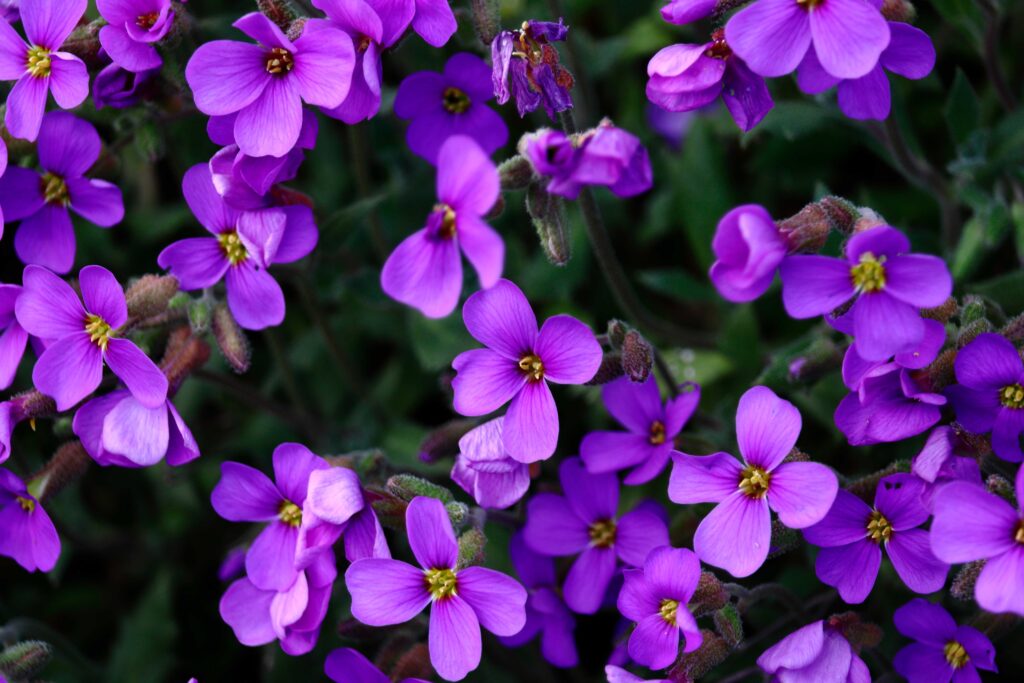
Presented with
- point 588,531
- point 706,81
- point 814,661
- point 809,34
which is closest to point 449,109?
point 706,81

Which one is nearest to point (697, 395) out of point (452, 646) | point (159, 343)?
point (452, 646)

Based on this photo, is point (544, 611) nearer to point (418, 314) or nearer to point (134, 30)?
point (418, 314)

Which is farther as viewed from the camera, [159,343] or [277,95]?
[159,343]

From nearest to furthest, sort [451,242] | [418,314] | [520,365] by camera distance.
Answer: [451,242] → [520,365] → [418,314]

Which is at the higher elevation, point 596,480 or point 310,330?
point 596,480

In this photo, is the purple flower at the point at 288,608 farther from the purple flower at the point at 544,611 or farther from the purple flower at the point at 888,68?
the purple flower at the point at 888,68

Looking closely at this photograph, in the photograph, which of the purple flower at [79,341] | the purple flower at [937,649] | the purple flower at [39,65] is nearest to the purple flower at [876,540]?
the purple flower at [937,649]

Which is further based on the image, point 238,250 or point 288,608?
point 238,250

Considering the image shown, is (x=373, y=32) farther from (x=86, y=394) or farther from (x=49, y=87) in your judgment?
(x=86, y=394)
